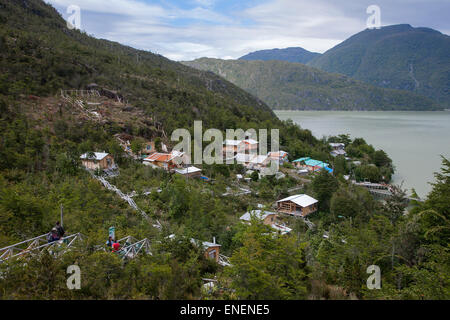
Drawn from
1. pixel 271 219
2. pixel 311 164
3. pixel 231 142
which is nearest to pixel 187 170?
pixel 271 219

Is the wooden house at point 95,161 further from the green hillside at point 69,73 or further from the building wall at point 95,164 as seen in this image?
the green hillside at point 69,73

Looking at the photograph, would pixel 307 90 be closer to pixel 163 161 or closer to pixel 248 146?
pixel 248 146

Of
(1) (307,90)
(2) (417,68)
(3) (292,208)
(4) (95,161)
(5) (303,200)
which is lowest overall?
(3) (292,208)

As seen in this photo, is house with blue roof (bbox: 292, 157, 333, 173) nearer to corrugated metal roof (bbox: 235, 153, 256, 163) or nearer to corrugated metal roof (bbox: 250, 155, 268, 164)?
corrugated metal roof (bbox: 250, 155, 268, 164)

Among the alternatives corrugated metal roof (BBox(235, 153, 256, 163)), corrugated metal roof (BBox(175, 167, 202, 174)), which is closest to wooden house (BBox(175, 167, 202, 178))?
corrugated metal roof (BBox(175, 167, 202, 174))

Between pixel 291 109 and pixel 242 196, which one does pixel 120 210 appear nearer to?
pixel 242 196

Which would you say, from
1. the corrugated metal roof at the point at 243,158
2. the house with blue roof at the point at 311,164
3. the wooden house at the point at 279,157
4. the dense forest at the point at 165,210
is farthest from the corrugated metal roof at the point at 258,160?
the house with blue roof at the point at 311,164
